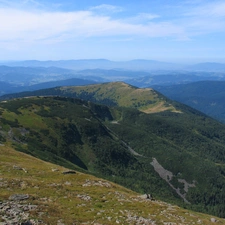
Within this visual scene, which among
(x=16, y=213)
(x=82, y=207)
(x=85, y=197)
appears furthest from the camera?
(x=85, y=197)

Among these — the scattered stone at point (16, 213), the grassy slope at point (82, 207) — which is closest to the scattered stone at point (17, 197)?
the grassy slope at point (82, 207)

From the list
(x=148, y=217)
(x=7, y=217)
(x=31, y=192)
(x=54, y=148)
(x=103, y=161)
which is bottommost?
(x=103, y=161)

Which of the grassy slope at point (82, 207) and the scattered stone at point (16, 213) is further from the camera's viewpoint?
the grassy slope at point (82, 207)

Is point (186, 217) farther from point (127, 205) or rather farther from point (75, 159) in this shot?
point (75, 159)

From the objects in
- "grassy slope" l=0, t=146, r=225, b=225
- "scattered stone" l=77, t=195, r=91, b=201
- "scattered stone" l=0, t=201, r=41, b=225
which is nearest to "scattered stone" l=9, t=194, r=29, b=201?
"grassy slope" l=0, t=146, r=225, b=225

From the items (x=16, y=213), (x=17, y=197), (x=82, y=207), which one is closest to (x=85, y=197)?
(x=82, y=207)

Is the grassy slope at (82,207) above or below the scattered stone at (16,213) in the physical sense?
below

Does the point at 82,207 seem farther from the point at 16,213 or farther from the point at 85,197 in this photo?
the point at 16,213

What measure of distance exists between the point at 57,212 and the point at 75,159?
5913 inches

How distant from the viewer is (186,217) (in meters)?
38.7

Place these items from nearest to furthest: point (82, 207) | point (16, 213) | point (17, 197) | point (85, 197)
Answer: point (16, 213) → point (17, 197) → point (82, 207) → point (85, 197)

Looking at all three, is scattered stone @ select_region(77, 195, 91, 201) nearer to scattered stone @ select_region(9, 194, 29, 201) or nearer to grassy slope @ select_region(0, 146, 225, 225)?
grassy slope @ select_region(0, 146, 225, 225)

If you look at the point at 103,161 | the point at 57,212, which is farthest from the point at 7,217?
the point at 103,161

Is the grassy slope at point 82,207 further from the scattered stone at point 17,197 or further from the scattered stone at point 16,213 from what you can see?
the scattered stone at point 16,213
